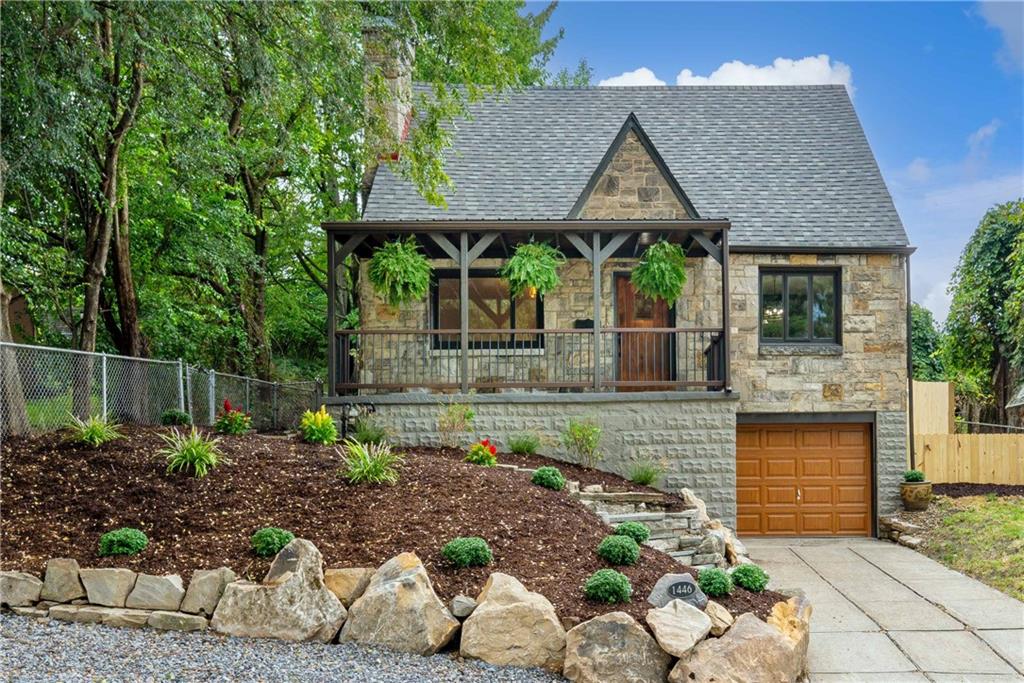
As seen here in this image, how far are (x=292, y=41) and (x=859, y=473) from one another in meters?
10.7

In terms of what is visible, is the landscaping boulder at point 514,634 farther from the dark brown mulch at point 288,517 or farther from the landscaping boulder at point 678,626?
the landscaping boulder at point 678,626

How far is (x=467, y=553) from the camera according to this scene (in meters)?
6.01

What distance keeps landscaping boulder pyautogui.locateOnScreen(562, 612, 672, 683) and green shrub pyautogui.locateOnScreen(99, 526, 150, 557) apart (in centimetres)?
332

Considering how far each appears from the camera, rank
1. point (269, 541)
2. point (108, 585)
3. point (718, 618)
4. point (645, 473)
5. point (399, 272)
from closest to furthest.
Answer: point (108, 585)
point (718, 618)
point (269, 541)
point (645, 473)
point (399, 272)

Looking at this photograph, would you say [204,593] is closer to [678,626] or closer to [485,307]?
[678,626]

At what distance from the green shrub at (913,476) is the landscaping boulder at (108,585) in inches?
453

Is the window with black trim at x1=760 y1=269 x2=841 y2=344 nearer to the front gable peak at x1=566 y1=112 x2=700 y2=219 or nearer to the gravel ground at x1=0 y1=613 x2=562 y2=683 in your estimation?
the front gable peak at x1=566 y1=112 x2=700 y2=219

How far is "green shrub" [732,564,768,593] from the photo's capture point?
645cm

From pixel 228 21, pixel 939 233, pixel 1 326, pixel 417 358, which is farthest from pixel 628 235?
pixel 939 233

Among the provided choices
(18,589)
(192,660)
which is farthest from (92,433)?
(192,660)

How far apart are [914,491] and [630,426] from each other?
5.07 m

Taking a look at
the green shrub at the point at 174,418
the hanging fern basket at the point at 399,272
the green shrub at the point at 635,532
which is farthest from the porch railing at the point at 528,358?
the green shrub at the point at 635,532

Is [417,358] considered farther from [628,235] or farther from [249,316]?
[249,316]

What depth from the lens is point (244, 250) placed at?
575 inches
